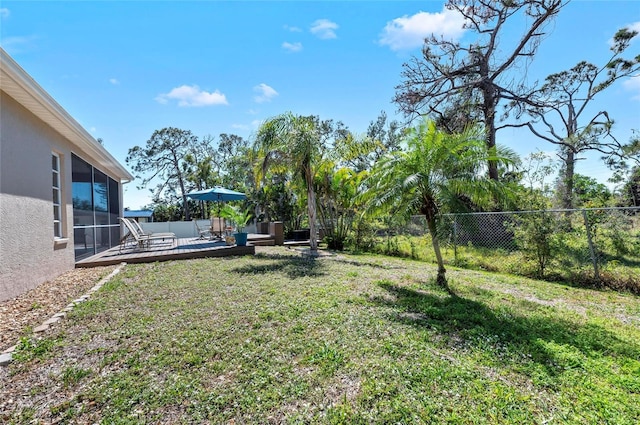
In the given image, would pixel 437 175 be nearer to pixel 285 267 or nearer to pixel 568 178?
pixel 285 267

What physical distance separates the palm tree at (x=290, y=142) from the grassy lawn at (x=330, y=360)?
5.79 metres

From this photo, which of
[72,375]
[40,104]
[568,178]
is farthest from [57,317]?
[568,178]

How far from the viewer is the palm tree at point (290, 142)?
392 inches

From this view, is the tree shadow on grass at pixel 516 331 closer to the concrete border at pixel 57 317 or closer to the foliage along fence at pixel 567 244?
the foliage along fence at pixel 567 244

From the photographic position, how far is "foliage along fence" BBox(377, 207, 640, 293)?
6352mm

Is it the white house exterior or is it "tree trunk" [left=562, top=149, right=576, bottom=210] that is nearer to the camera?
the white house exterior

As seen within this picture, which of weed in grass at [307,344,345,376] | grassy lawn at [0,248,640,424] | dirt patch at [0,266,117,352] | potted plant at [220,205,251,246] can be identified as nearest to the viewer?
grassy lawn at [0,248,640,424]

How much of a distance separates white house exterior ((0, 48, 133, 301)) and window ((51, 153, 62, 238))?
18 millimetres

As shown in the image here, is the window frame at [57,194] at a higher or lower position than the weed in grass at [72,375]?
higher

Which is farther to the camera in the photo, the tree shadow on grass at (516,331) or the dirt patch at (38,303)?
the dirt patch at (38,303)

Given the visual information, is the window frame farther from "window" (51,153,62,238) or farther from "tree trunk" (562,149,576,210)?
"tree trunk" (562,149,576,210)

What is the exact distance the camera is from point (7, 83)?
4473mm

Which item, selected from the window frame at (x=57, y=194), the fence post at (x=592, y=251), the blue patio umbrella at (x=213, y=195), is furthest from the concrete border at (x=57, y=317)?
the fence post at (x=592, y=251)

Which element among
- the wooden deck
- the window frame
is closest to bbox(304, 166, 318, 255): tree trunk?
the wooden deck
